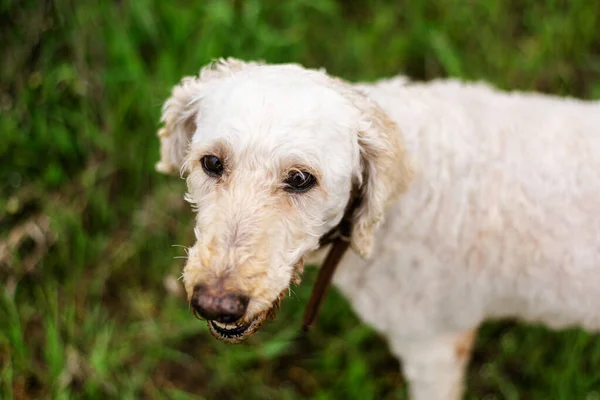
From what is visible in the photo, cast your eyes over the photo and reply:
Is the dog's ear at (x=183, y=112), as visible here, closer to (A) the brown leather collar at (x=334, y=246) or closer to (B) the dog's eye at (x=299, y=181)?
(B) the dog's eye at (x=299, y=181)

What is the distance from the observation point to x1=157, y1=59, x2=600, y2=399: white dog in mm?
1787

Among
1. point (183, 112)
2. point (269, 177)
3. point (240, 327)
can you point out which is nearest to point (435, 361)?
point (240, 327)

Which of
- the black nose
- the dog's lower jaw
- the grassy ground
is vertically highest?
the black nose

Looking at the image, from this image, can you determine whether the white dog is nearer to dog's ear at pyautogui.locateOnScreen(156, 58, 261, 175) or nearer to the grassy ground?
dog's ear at pyautogui.locateOnScreen(156, 58, 261, 175)

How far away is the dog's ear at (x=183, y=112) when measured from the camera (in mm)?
2109

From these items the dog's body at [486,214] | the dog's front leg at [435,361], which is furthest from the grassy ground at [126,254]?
the dog's body at [486,214]

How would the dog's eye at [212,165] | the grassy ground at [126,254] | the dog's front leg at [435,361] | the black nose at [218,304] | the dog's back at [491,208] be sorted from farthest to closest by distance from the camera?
the grassy ground at [126,254]
the dog's front leg at [435,361]
the dog's back at [491,208]
the dog's eye at [212,165]
the black nose at [218,304]

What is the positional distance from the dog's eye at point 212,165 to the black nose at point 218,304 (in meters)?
0.40

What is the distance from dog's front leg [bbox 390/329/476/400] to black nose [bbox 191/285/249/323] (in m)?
1.15

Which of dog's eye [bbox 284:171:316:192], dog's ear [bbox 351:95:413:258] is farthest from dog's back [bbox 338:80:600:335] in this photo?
dog's eye [bbox 284:171:316:192]

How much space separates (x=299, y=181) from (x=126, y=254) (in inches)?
73.4

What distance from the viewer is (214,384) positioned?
3188 mm

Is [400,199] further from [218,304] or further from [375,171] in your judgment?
[218,304]

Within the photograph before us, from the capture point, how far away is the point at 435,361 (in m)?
2.63
